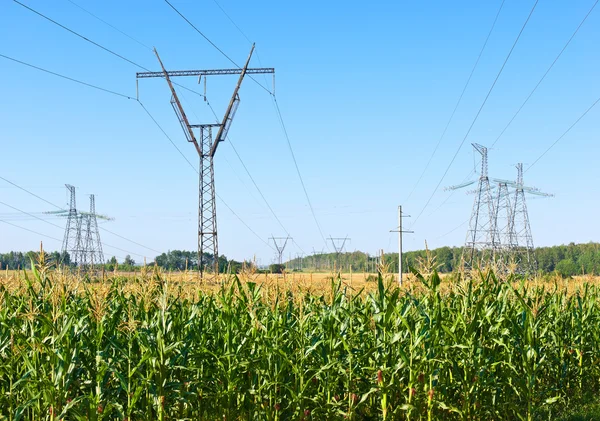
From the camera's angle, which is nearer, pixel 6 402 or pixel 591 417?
pixel 6 402

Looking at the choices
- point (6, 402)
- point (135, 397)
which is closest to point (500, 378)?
point (135, 397)

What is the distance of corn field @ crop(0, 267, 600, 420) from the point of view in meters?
6.29

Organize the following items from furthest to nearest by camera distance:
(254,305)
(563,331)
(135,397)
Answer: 1. (563,331)
2. (254,305)
3. (135,397)

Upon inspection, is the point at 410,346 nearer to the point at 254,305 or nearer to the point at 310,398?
the point at 310,398

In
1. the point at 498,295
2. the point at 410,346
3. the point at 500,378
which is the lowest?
the point at 500,378

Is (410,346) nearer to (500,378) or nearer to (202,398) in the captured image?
(500,378)

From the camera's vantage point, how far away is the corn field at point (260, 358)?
6289 millimetres

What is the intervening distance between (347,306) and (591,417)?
165 inches

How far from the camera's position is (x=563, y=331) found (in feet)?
35.5

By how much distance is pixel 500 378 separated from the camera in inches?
319

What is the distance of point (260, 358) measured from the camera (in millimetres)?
7129

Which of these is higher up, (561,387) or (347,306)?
(347,306)

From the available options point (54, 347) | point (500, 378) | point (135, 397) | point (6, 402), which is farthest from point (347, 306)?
point (6, 402)

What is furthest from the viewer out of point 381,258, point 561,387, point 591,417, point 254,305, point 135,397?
point 561,387
